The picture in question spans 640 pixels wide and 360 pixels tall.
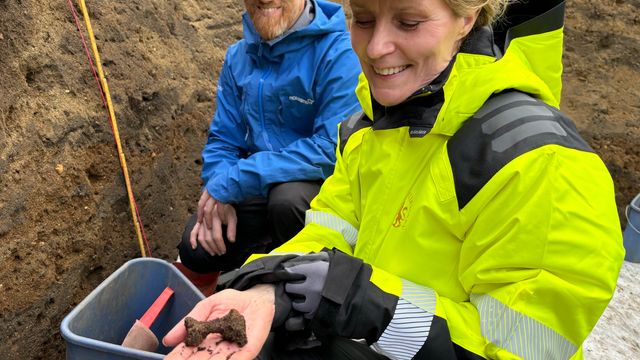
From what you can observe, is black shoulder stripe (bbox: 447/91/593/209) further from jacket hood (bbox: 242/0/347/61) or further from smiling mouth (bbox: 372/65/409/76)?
jacket hood (bbox: 242/0/347/61)

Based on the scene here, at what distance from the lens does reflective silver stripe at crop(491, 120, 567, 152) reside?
131cm

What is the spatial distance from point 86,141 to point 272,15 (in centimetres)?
114

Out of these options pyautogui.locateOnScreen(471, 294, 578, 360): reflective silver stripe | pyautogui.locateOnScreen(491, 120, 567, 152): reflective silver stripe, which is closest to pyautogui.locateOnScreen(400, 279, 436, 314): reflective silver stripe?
pyautogui.locateOnScreen(471, 294, 578, 360): reflective silver stripe

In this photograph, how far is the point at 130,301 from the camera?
2.36m

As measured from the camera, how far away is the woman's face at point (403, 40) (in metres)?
1.45

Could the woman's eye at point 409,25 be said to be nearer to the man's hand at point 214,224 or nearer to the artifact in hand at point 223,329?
the artifact in hand at point 223,329

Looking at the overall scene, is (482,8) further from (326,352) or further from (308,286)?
(326,352)

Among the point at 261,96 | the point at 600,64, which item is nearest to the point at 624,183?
the point at 600,64

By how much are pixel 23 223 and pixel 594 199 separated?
2276 millimetres

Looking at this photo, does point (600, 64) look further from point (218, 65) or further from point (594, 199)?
point (594, 199)

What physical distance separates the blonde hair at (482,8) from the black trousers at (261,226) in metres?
1.31

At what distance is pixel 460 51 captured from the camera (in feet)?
5.07

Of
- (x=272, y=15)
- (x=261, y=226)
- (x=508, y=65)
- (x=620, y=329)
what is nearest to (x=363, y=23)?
(x=508, y=65)

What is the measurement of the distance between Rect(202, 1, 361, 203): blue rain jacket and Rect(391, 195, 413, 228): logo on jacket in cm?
112
